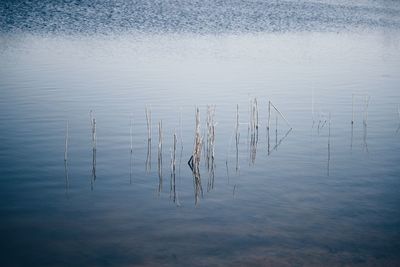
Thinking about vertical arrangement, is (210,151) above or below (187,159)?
above

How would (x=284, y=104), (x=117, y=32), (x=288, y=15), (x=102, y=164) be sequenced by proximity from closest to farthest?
(x=102, y=164), (x=284, y=104), (x=117, y=32), (x=288, y=15)

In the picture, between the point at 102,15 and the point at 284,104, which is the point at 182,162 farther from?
the point at 102,15

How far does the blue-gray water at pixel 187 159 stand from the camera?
6.20 metres

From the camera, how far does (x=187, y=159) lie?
9.56m

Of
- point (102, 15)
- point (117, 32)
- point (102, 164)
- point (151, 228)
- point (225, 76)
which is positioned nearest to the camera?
point (151, 228)

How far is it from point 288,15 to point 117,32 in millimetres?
21420

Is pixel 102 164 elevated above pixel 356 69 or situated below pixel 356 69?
below

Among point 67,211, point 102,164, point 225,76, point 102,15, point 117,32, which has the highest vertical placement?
point 102,15

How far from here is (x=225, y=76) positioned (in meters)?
18.7

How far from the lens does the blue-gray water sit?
6203 millimetres

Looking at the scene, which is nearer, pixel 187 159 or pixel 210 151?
pixel 210 151

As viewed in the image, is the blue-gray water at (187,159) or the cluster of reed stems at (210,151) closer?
the blue-gray water at (187,159)

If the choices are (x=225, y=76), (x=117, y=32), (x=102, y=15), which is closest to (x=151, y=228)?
(x=225, y=76)

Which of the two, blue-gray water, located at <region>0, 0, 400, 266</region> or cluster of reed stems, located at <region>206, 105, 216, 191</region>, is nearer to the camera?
blue-gray water, located at <region>0, 0, 400, 266</region>
